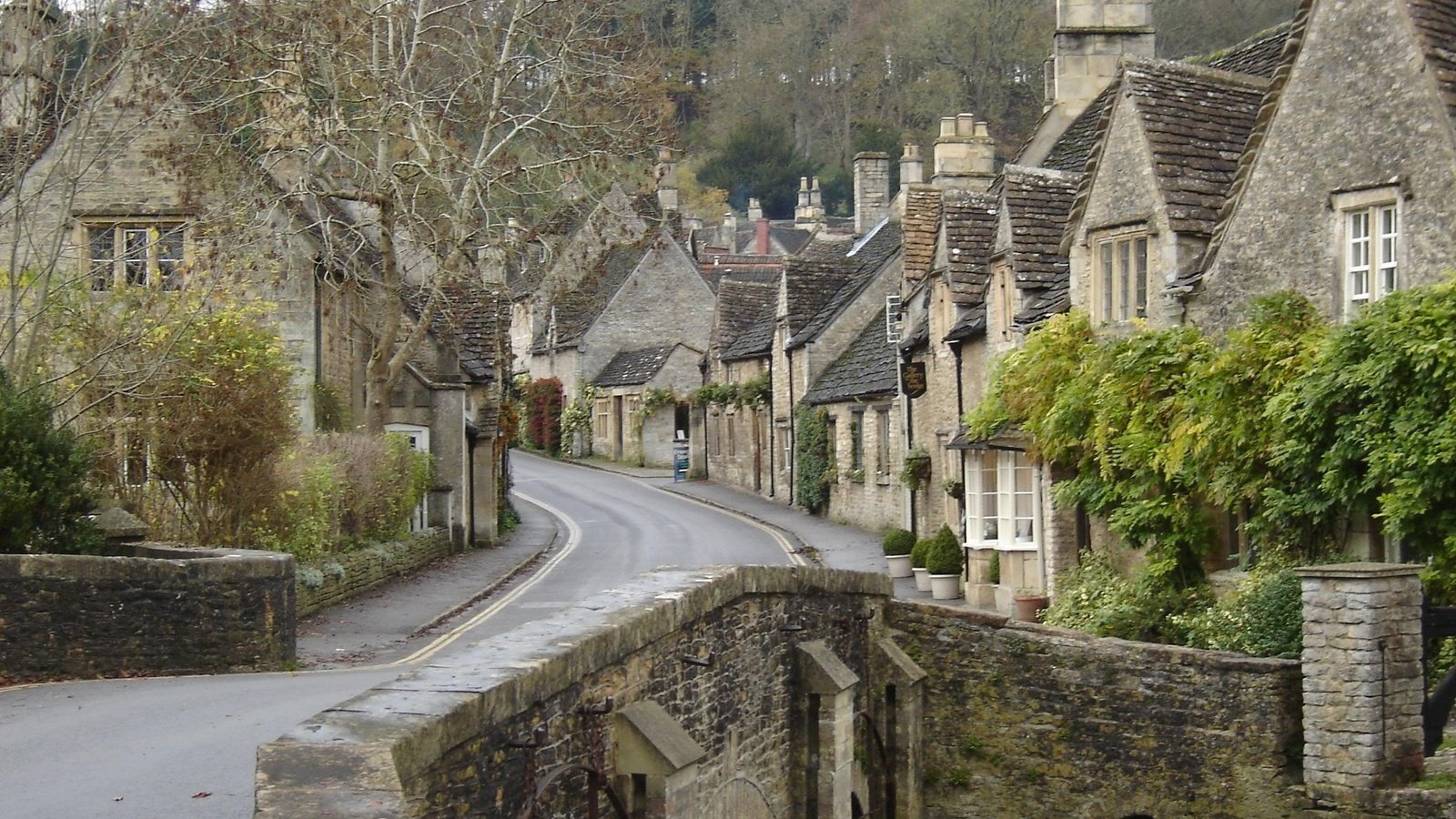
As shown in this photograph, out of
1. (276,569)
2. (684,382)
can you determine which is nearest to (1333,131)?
(276,569)

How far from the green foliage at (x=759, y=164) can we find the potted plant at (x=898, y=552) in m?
68.5

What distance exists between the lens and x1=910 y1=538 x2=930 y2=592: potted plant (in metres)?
29.8

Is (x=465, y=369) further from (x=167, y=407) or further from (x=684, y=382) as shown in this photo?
(x=684, y=382)

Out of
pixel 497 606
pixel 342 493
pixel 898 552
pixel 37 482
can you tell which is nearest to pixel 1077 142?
pixel 898 552

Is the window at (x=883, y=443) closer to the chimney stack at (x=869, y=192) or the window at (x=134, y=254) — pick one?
the window at (x=134, y=254)

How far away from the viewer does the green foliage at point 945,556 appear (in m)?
28.9

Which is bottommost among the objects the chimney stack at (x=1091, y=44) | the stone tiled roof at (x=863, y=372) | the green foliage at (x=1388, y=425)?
the green foliage at (x=1388, y=425)

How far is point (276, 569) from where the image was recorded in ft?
58.1

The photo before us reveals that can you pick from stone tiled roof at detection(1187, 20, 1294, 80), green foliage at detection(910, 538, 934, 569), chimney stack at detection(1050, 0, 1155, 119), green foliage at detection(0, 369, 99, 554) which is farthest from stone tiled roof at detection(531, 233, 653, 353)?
green foliage at detection(0, 369, 99, 554)

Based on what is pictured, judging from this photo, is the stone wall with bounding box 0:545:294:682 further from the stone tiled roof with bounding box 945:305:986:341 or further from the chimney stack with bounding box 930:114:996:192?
the chimney stack with bounding box 930:114:996:192

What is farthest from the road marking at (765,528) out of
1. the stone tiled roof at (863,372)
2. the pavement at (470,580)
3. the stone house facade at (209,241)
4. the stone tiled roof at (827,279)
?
the stone house facade at (209,241)

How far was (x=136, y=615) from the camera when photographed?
54.7ft

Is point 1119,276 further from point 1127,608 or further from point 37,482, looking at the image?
point 37,482

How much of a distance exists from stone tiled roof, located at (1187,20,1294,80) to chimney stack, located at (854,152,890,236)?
29.7 meters
